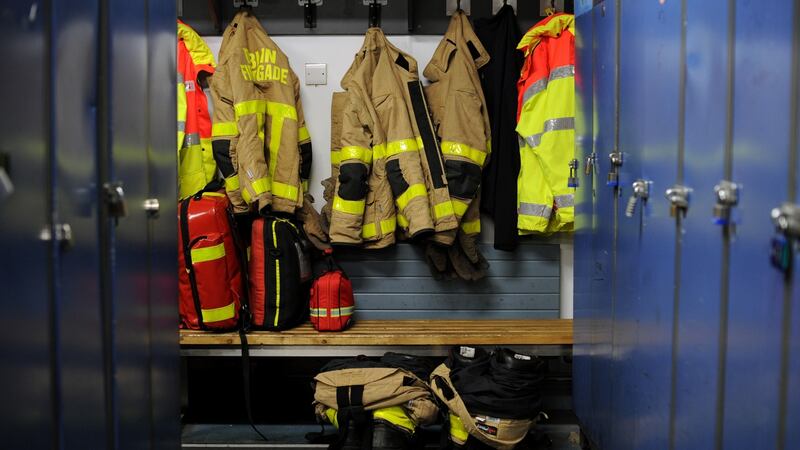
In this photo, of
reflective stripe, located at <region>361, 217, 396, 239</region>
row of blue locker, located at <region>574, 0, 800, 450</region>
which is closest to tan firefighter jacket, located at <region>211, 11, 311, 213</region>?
reflective stripe, located at <region>361, 217, 396, 239</region>

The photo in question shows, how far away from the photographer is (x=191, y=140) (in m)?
4.20

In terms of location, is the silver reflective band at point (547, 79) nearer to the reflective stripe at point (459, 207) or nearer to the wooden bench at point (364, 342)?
the reflective stripe at point (459, 207)

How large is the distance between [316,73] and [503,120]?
1042mm

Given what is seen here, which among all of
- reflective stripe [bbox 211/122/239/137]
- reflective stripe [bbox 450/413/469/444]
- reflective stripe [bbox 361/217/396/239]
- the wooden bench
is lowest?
reflective stripe [bbox 450/413/469/444]

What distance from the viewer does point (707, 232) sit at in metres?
1.97

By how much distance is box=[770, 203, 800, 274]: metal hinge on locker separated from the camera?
150cm

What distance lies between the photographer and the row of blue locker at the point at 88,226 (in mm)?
1451

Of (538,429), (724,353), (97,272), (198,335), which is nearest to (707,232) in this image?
(724,353)

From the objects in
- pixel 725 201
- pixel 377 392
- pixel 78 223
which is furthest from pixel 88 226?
pixel 377 392

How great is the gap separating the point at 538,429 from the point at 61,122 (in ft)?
9.37

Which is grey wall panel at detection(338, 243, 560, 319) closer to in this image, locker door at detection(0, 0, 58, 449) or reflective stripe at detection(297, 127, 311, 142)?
reflective stripe at detection(297, 127, 311, 142)

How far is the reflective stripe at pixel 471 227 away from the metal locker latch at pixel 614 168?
4.48ft

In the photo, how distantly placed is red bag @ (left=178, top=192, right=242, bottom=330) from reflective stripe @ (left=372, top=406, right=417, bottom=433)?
898 mm

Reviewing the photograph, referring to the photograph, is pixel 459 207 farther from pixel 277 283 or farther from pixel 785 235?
pixel 785 235
